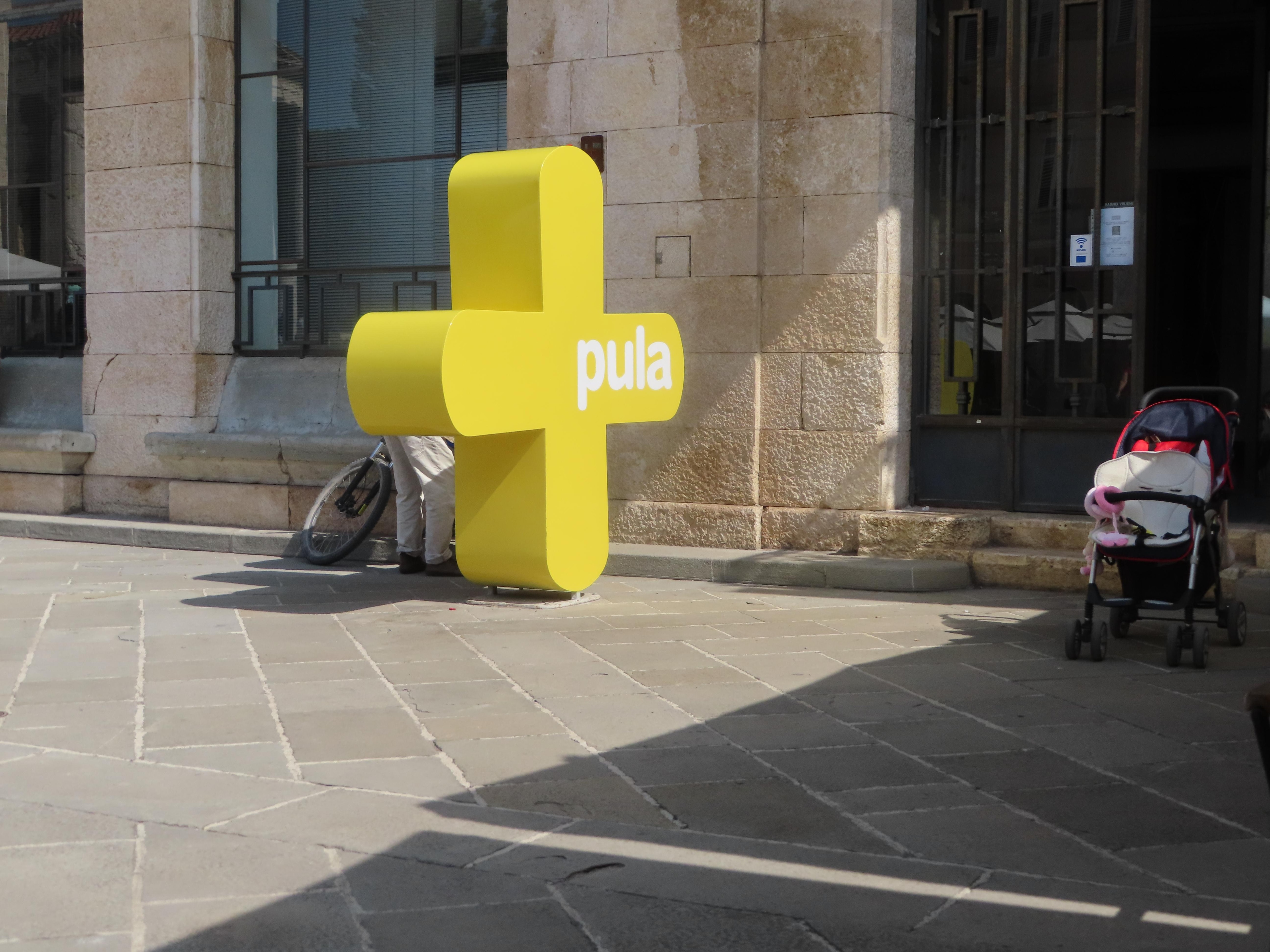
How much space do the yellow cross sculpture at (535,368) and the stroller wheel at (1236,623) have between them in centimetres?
321

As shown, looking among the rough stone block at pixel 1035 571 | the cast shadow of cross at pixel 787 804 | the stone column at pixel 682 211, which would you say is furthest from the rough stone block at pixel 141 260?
the rough stone block at pixel 1035 571

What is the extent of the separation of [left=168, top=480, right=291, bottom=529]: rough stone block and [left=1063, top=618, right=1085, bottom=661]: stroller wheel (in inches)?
240

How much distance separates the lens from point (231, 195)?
458 inches

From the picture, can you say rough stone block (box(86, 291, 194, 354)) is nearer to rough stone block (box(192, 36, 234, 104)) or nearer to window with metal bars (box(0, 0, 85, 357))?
→ window with metal bars (box(0, 0, 85, 357))

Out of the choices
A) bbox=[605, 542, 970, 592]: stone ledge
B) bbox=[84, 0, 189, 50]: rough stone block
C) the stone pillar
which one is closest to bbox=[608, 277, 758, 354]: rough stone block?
bbox=[605, 542, 970, 592]: stone ledge

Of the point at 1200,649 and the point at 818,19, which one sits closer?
the point at 1200,649

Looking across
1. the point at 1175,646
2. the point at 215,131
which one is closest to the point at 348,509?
the point at 215,131

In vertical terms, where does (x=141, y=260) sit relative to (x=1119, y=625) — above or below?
above

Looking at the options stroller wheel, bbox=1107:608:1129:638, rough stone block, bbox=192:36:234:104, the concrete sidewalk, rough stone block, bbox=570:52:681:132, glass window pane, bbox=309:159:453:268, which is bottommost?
the concrete sidewalk

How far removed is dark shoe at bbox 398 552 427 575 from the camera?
9391 millimetres

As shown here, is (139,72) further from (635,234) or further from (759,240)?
(759,240)

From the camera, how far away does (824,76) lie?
8984mm

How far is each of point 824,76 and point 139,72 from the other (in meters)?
5.61

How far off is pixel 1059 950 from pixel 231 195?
987cm
